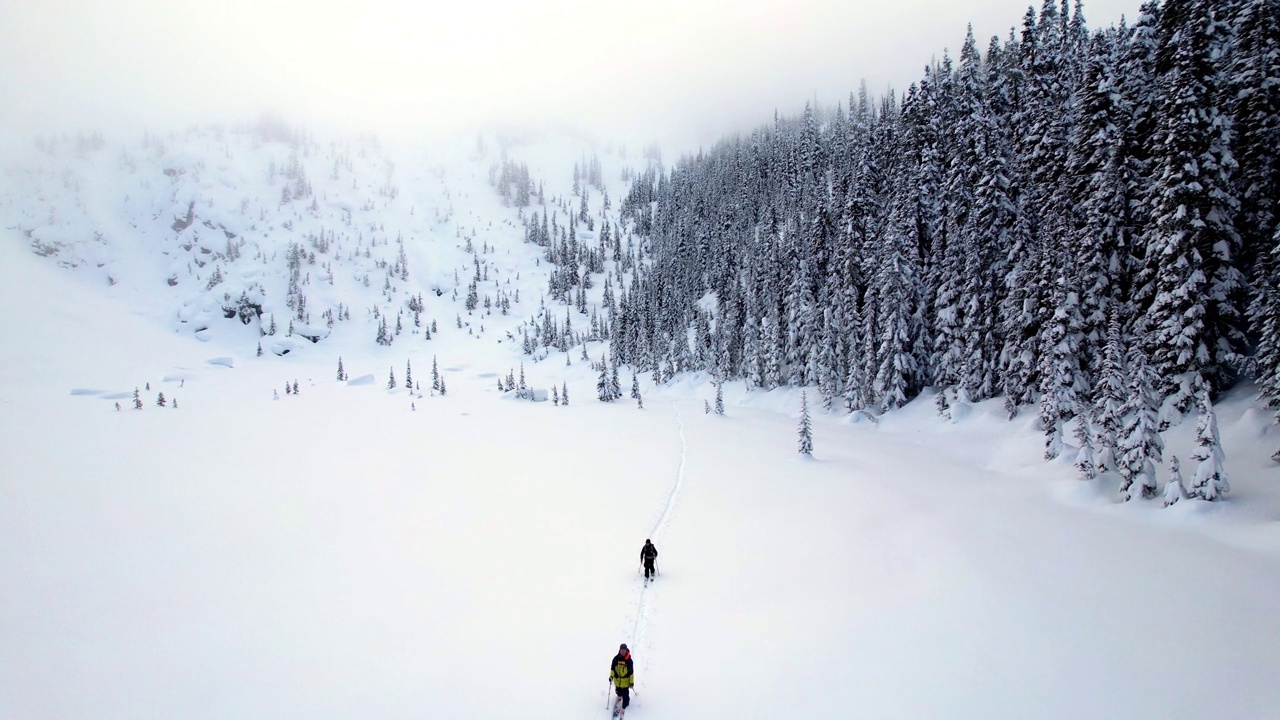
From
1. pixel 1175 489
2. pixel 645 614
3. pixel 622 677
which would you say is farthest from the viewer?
pixel 1175 489

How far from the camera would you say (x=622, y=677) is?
30.6 ft

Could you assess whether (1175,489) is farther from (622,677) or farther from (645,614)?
(622,677)

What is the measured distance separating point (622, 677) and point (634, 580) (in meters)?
5.79

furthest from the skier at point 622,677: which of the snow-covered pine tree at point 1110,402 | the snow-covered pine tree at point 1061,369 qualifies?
the snow-covered pine tree at point 1061,369

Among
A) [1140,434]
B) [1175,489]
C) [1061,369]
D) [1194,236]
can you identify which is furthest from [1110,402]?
[1194,236]

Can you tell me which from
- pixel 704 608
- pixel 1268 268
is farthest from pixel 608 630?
pixel 1268 268

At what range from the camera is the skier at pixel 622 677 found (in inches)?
367

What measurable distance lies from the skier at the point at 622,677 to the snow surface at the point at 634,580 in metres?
0.45

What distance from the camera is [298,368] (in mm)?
105062

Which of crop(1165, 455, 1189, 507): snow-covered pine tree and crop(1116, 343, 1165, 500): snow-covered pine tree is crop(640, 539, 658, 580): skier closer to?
crop(1165, 455, 1189, 507): snow-covered pine tree

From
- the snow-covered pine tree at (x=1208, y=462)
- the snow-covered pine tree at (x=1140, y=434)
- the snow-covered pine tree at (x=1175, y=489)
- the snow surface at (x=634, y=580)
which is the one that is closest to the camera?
the snow surface at (x=634, y=580)

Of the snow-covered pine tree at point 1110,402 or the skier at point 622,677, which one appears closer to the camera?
the skier at point 622,677

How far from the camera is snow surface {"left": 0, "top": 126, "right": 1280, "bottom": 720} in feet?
33.8

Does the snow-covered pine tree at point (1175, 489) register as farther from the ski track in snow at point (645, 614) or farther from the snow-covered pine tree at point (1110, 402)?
the ski track in snow at point (645, 614)
